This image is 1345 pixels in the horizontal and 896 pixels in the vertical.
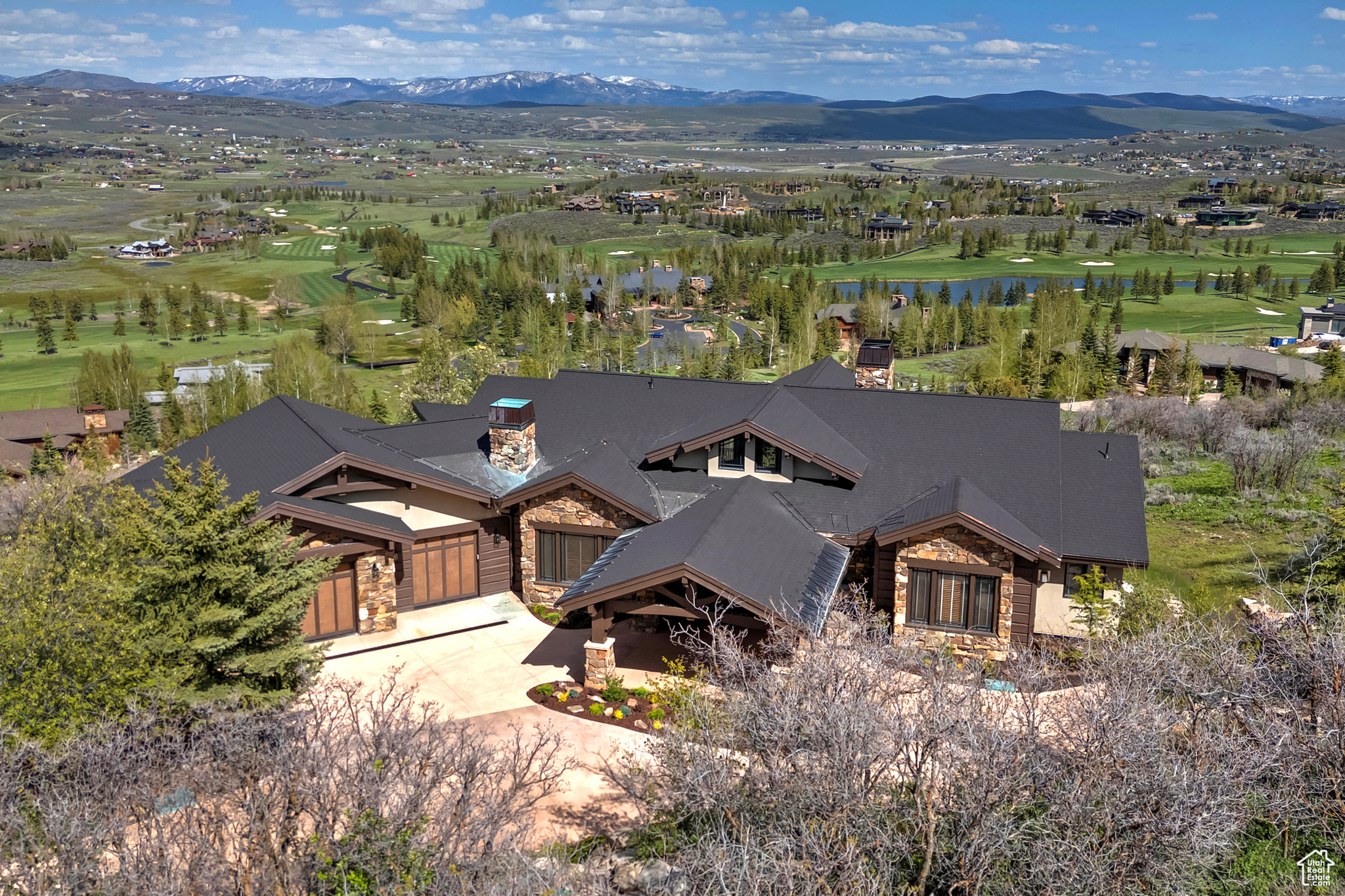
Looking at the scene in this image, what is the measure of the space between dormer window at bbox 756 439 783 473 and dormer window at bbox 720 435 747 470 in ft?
1.30

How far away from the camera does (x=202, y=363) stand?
96500mm

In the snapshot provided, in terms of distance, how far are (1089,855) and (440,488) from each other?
1770 centimetres

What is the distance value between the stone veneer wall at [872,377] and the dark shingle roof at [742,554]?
9.35 metres

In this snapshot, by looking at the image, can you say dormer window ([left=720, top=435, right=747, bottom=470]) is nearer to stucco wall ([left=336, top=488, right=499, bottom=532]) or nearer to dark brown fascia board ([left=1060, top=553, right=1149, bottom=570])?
stucco wall ([left=336, top=488, right=499, bottom=532])

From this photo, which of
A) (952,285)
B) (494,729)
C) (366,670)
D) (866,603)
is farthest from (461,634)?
(952,285)

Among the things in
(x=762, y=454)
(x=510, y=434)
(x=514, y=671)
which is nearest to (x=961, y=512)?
(x=762, y=454)

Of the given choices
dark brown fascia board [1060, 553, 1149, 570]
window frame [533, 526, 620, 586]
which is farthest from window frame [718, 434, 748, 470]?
dark brown fascia board [1060, 553, 1149, 570]

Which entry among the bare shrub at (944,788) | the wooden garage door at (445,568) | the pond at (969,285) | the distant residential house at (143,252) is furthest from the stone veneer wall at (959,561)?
the distant residential house at (143,252)

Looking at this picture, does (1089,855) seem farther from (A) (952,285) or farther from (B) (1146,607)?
(A) (952,285)

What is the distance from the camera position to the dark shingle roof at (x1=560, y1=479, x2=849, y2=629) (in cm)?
2052

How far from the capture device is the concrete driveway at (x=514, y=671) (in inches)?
666

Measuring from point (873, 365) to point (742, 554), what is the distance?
13709 mm

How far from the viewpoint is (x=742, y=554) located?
21.7m

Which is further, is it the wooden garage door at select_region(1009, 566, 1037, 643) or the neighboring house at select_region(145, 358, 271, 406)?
the neighboring house at select_region(145, 358, 271, 406)
